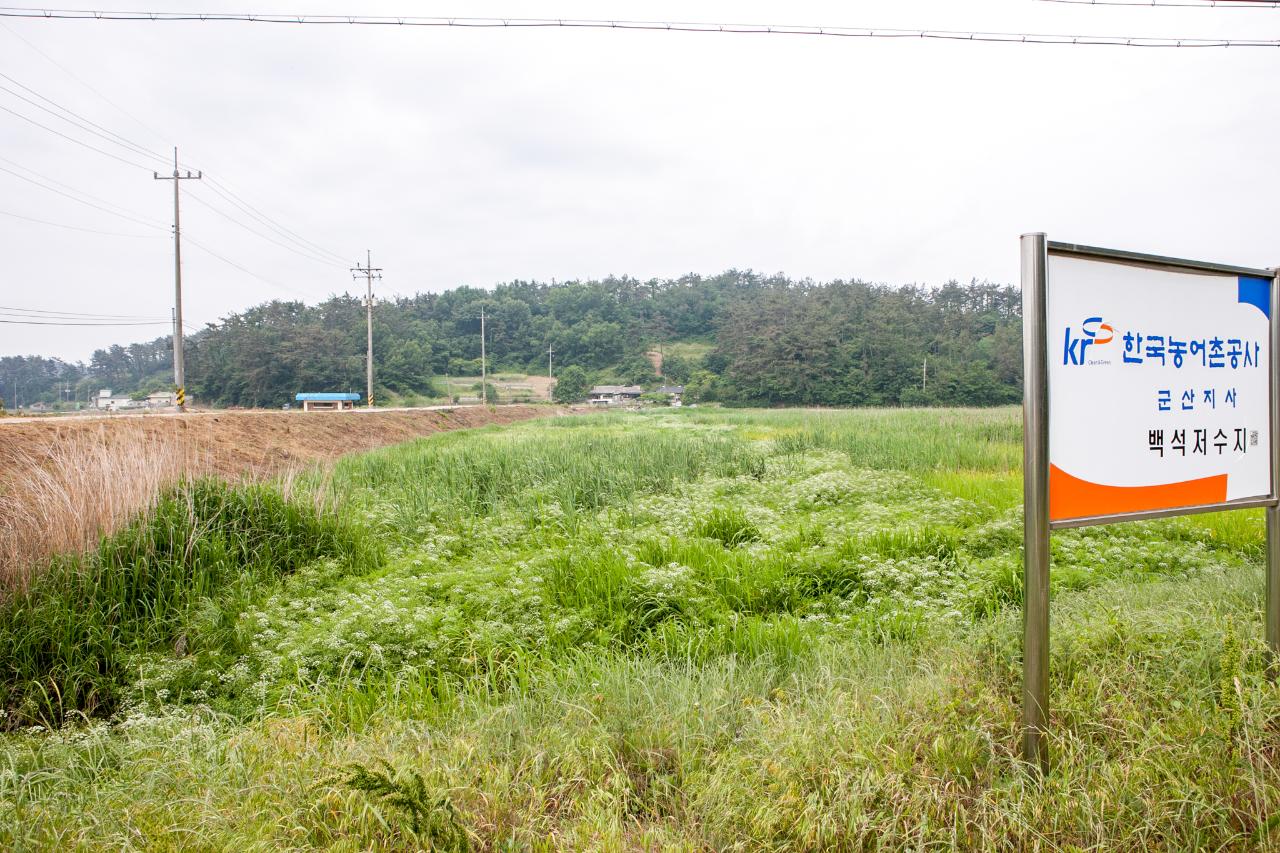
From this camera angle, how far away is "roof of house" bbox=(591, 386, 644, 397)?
58.8 meters

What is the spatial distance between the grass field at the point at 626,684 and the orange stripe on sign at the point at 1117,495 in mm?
670

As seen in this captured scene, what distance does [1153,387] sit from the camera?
243 cm

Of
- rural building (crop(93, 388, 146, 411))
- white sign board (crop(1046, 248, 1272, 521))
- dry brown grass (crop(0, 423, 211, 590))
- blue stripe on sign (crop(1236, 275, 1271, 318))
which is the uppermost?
rural building (crop(93, 388, 146, 411))

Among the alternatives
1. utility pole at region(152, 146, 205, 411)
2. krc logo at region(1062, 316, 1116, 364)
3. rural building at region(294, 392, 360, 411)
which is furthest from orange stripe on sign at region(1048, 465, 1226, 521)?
rural building at region(294, 392, 360, 411)

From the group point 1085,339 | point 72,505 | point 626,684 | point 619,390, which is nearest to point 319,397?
point 619,390

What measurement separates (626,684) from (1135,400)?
224 cm

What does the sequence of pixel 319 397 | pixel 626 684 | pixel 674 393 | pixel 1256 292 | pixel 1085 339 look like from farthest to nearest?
1. pixel 674 393
2. pixel 319 397
3. pixel 626 684
4. pixel 1256 292
5. pixel 1085 339

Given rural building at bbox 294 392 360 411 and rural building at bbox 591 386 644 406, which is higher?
rural building at bbox 591 386 644 406

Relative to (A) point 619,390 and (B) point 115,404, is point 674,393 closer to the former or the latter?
(A) point 619,390

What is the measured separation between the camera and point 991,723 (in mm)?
2312

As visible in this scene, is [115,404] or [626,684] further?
[115,404]

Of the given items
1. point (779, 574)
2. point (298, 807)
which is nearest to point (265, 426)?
point (779, 574)

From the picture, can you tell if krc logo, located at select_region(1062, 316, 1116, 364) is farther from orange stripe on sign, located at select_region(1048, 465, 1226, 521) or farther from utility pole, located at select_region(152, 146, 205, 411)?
utility pole, located at select_region(152, 146, 205, 411)

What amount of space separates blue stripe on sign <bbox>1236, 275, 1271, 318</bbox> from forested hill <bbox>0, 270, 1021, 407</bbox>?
29862mm
